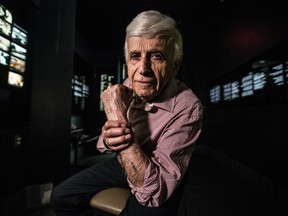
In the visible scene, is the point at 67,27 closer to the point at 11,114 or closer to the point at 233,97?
the point at 11,114

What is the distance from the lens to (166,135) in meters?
0.69

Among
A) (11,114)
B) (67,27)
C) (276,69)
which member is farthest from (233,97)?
(11,114)

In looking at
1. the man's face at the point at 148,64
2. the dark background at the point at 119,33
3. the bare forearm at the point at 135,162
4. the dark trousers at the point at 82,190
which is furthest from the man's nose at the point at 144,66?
the dark background at the point at 119,33

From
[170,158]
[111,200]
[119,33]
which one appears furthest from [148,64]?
[119,33]

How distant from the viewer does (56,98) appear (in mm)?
2090

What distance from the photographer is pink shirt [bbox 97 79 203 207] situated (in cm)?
59

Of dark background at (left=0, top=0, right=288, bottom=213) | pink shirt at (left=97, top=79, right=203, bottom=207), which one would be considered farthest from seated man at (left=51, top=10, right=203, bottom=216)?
dark background at (left=0, top=0, right=288, bottom=213)

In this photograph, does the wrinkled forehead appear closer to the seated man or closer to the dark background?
the seated man

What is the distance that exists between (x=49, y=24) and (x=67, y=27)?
20cm

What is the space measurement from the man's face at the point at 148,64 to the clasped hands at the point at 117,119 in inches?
4.2

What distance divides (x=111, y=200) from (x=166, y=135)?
41cm

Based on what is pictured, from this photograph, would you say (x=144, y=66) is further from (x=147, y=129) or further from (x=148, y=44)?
(x=147, y=129)

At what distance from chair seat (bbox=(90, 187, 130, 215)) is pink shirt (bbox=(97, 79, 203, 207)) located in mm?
222

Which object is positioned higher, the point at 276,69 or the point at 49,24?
the point at 49,24
